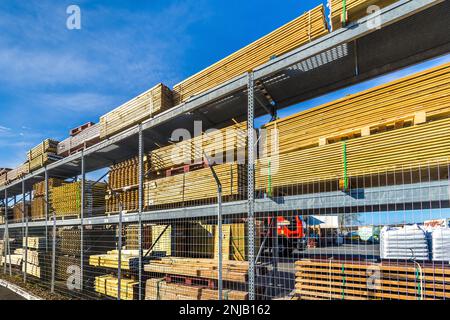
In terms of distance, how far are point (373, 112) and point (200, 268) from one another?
4698mm

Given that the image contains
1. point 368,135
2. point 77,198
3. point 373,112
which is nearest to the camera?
point 368,135

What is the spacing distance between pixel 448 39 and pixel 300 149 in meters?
3.17

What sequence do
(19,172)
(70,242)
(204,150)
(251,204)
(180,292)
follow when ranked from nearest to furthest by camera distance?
1. (251,204)
2. (180,292)
3. (204,150)
4. (70,242)
5. (19,172)

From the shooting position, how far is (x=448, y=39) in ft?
17.2

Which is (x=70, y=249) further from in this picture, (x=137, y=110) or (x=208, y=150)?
(x=208, y=150)

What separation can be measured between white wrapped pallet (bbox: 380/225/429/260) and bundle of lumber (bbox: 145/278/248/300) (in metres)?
3.10

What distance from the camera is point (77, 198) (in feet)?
36.4

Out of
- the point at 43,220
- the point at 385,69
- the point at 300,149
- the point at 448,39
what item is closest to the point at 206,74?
the point at 300,149

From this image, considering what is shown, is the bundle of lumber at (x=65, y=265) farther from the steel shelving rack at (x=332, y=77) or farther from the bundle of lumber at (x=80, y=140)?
the bundle of lumber at (x=80, y=140)

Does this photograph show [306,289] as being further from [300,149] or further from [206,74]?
[206,74]

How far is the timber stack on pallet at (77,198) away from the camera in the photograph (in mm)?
11109

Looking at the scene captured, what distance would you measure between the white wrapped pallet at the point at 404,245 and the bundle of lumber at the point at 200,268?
2951mm

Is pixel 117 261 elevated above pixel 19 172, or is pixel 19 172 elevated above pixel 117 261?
pixel 19 172

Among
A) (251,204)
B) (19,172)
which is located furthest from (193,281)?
(19,172)
